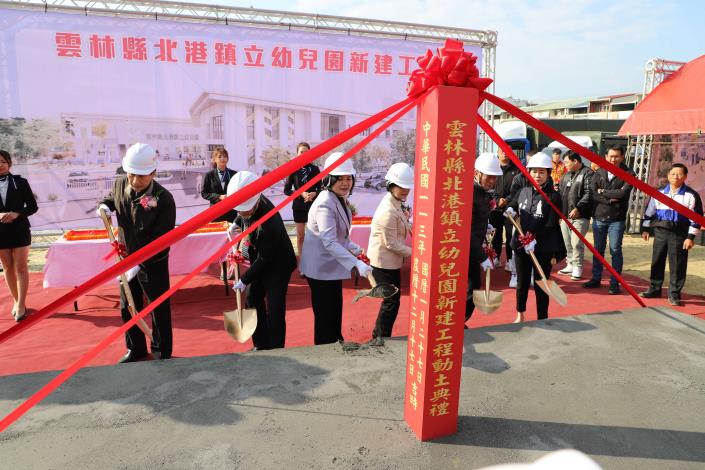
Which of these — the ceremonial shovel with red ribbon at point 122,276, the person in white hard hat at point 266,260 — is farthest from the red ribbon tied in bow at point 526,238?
the ceremonial shovel with red ribbon at point 122,276

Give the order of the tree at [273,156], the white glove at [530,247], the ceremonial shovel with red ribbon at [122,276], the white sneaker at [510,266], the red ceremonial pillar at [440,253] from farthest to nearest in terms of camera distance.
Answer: the tree at [273,156] → the white sneaker at [510,266] → the white glove at [530,247] → the ceremonial shovel with red ribbon at [122,276] → the red ceremonial pillar at [440,253]

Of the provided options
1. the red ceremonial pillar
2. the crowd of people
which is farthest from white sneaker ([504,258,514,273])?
the red ceremonial pillar

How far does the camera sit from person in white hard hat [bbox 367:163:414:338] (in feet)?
9.78

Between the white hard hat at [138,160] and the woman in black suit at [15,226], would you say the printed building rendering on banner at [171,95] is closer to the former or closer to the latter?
the woman in black suit at [15,226]

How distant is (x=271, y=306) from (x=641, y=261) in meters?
5.73

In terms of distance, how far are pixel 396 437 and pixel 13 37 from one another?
6.20m

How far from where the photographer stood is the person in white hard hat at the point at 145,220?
2.79m

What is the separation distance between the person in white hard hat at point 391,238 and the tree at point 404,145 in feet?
12.9

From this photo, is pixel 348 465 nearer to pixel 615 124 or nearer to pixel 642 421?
pixel 642 421

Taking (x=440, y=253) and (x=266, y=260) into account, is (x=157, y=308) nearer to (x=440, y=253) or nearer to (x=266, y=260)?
(x=266, y=260)

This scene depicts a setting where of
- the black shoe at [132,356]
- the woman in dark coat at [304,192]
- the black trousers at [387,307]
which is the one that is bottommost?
the black shoe at [132,356]

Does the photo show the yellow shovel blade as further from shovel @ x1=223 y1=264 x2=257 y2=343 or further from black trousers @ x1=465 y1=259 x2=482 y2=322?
shovel @ x1=223 y1=264 x2=257 y2=343

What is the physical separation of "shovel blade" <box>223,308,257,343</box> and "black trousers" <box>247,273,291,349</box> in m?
0.36

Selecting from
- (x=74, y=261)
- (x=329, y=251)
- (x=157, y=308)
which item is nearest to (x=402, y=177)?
(x=329, y=251)
